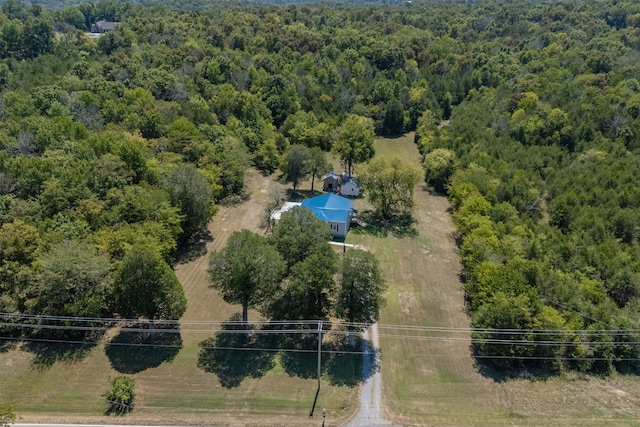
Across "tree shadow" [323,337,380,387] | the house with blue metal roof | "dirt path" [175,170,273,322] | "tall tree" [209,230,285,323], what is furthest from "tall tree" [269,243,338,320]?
the house with blue metal roof

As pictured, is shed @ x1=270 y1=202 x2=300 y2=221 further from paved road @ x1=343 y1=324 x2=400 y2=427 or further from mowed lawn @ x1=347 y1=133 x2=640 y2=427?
paved road @ x1=343 y1=324 x2=400 y2=427

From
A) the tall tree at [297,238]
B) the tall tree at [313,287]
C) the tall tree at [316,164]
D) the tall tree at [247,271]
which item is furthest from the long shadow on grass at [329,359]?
the tall tree at [316,164]

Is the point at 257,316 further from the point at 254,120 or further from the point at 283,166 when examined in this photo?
the point at 254,120

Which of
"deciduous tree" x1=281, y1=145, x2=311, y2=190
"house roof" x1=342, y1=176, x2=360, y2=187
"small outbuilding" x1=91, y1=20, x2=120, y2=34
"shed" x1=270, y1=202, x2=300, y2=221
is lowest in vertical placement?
"shed" x1=270, y1=202, x2=300, y2=221

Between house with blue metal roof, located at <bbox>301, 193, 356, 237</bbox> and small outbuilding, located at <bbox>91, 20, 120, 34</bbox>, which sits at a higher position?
small outbuilding, located at <bbox>91, 20, 120, 34</bbox>

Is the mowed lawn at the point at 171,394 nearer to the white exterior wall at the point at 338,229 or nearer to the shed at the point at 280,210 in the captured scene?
the shed at the point at 280,210

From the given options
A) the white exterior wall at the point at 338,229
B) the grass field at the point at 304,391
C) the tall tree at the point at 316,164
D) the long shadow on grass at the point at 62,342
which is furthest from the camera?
the tall tree at the point at 316,164
